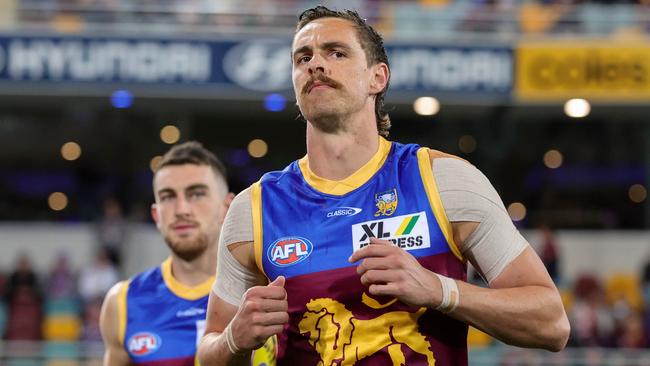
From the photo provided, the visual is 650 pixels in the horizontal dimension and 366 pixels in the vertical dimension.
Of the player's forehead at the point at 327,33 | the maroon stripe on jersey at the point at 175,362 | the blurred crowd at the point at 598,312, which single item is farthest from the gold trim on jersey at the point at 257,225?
the blurred crowd at the point at 598,312

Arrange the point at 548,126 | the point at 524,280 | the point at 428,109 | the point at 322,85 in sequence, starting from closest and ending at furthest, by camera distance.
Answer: the point at 524,280 < the point at 322,85 < the point at 428,109 < the point at 548,126

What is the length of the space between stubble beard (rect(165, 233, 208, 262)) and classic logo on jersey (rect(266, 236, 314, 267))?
6.85ft

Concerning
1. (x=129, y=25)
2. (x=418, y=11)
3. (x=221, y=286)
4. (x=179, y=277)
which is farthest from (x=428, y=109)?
(x=221, y=286)

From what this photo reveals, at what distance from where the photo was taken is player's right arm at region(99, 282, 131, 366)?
5461 millimetres

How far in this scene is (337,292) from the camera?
3.44 metres

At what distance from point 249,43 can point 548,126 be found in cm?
→ 575

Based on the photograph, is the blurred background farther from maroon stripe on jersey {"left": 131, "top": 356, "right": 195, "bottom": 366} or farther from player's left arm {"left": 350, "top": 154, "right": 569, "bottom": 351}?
player's left arm {"left": 350, "top": 154, "right": 569, "bottom": 351}

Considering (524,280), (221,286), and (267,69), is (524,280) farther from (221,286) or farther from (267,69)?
(267,69)

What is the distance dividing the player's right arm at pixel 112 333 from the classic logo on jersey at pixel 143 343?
49 millimetres

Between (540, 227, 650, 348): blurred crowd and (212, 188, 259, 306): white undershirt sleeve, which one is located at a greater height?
(212, 188, 259, 306): white undershirt sleeve

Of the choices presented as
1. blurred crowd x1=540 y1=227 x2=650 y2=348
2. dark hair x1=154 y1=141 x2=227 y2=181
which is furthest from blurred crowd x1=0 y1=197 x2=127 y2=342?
dark hair x1=154 y1=141 x2=227 y2=181

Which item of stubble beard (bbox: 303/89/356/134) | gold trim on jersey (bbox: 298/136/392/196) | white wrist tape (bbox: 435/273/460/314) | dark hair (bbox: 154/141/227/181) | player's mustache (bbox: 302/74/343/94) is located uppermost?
dark hair (bbox: 154/141/227/181)

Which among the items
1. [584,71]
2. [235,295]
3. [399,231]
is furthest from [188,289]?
[584,71]

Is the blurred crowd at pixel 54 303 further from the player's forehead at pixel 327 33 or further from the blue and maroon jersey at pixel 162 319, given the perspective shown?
the player's forehead at pixel 327 33
